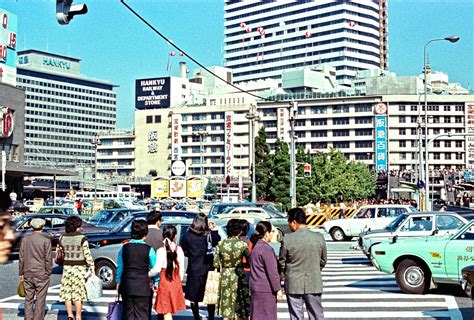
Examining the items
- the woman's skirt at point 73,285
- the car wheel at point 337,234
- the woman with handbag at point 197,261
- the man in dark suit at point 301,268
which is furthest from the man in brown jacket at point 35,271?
the car wheel at point 337,234

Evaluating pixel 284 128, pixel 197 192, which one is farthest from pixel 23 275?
pixel 284 128

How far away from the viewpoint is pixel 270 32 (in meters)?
196

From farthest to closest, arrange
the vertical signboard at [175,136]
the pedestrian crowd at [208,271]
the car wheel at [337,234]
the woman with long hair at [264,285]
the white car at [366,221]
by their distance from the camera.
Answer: the vertical signboard at [175,136]
the car wheel at [337,234]
the white car at [366,221]
the pedestrian crowd at [208,271]
the woman with long hair at [264,285]

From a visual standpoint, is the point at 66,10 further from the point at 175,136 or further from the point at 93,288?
the point at 175,136

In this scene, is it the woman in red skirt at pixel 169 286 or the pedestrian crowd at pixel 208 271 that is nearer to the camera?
the pedestrian crowd at pixel 208 271

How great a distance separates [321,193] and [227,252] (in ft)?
254

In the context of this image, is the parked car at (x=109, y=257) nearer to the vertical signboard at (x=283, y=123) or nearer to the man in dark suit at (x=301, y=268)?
the man in dark suit at (x=301, y=268)

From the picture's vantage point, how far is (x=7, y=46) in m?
76.7

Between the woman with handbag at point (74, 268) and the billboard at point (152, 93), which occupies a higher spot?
the billboard at point (152, 93)

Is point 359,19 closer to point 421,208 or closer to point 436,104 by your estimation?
point 436,104

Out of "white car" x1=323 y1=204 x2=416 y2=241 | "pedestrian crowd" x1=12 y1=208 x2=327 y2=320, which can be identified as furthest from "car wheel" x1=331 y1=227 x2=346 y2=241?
"pedestrian crowd" x1=12 y1=208 x2=327 y2=320

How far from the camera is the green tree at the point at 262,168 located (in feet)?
267

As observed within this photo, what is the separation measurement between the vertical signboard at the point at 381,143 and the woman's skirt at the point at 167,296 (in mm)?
115018

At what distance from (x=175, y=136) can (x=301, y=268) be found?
135 metres
